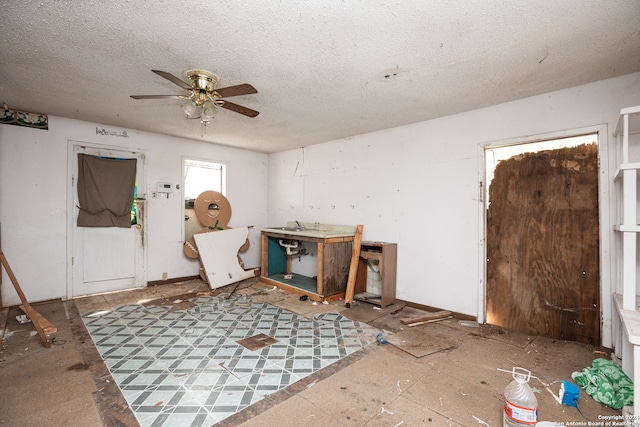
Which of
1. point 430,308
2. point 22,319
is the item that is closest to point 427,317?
point 430,308

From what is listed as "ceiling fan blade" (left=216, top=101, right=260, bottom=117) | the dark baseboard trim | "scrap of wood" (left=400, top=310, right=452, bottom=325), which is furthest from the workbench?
"ceiling fan blade" (left=216, top=101, right=260, bottom=117)

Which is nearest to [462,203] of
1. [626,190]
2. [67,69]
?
[626,190]

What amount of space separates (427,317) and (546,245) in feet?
4.78

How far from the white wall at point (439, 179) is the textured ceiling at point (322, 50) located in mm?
213

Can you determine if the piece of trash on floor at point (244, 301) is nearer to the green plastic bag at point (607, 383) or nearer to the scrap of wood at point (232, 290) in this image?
the scrap of wood at point (232, 290)

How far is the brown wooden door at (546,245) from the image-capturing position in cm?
278

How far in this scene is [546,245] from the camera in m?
3.01

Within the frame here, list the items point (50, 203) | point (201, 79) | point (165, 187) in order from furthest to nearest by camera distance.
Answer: point (165, 187) → point (50, 203) → point (201, 79)

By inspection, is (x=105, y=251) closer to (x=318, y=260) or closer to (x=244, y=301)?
(x=244, y=301)

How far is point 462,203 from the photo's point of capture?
137 inches

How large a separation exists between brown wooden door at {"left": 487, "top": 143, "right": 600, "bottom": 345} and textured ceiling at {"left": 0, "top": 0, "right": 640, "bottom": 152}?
81 cm

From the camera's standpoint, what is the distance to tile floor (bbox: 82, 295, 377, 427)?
6.29ft

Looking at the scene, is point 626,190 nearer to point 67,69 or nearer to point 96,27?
point 96,27

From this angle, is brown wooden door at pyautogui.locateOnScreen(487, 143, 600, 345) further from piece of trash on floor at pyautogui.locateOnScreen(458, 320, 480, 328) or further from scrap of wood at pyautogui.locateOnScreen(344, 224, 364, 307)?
scrap of wood at pyautogui.locateOnScreen(344, 224, 364, 307)
